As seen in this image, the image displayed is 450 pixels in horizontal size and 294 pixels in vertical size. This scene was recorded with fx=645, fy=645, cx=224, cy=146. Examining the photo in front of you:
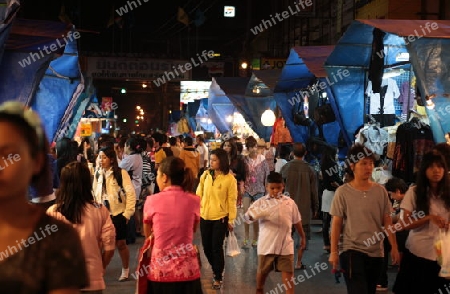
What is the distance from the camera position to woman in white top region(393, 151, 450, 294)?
6125 millimetres

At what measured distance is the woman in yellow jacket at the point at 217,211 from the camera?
873 centimetres

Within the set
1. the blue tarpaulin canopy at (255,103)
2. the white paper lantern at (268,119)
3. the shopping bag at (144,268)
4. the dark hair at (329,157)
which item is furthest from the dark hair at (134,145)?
the blue tarpaulin canopy at (255,103)

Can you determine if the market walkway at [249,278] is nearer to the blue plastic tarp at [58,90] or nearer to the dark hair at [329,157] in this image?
the dark hair at [329,157]

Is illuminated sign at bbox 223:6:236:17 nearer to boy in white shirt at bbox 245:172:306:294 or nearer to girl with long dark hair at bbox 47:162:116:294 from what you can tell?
boy in white shirt at bbox 245:172:306:294

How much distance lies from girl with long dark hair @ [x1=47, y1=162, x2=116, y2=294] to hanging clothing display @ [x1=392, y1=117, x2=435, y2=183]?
222 inches

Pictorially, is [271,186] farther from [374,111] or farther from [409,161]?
[374,111]

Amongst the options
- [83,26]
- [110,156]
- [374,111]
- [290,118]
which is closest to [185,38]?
[83,26]

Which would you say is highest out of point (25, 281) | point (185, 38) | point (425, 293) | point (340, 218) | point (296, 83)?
point (185, 38)

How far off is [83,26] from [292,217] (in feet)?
137

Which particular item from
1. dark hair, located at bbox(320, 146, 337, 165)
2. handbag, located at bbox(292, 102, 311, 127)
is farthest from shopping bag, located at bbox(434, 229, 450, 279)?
handbag, located at bbox(292, 102, 311, 127)

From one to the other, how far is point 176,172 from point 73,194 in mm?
1004

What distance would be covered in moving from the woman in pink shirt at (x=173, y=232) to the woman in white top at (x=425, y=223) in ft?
6.74

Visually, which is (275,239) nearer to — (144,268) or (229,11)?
(144,268)

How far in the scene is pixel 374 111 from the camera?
12.4m
